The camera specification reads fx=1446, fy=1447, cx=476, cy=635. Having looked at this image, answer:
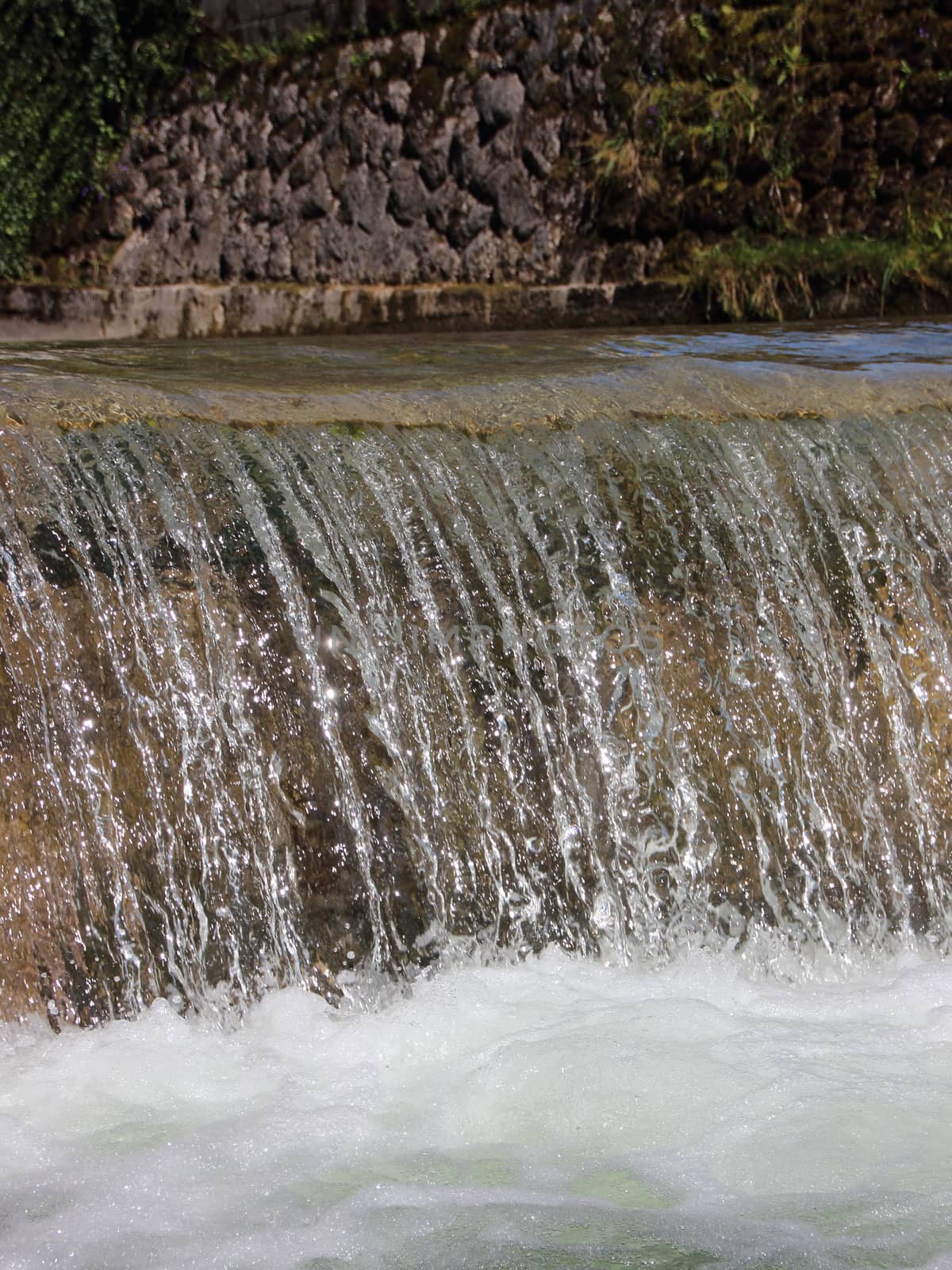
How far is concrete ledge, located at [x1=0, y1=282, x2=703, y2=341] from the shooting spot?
7176 mm

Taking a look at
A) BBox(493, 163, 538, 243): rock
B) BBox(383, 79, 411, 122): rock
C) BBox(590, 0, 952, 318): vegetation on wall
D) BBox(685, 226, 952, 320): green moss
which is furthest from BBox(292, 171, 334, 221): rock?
BBox(685, 226, 952, 320): green moss

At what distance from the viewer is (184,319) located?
841 cm

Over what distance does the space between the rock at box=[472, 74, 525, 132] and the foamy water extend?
5658 mm

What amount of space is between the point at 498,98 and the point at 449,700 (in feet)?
17.4

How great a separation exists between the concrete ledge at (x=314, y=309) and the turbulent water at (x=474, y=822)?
344cm

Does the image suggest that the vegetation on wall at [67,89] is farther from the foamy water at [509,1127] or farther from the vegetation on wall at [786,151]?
the foamy water at [509,1127]

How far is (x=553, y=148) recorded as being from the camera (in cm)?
745

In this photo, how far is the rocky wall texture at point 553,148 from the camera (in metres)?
6.89

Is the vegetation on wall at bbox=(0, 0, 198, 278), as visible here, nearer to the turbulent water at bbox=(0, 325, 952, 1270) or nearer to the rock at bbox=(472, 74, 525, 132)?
the rock at bbox=(472, 74, 525, 132)

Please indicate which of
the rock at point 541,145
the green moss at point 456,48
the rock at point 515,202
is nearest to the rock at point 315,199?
the green moss at point 456,48

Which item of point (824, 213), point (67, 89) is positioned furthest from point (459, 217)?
point (67, 89)

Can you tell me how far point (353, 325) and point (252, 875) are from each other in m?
5.38

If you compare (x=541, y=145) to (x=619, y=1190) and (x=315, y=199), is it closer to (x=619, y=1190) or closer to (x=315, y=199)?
(x=315, y=199)

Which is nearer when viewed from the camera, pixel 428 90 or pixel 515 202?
pixel 515 202
